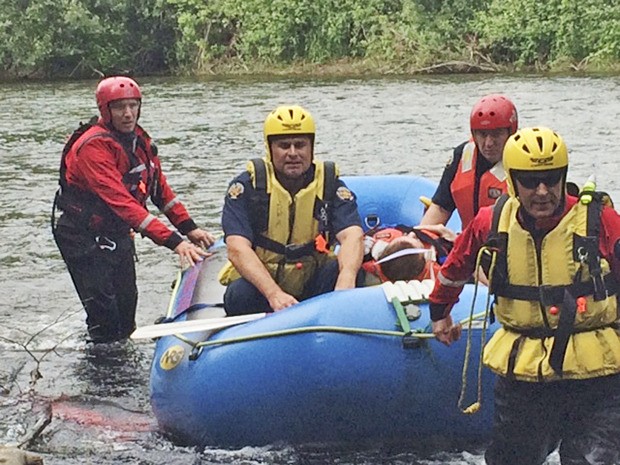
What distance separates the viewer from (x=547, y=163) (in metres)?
3.72

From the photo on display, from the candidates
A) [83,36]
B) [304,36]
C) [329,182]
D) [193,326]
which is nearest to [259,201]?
[329,182]

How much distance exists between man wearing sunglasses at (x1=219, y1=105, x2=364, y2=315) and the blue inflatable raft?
32 cm

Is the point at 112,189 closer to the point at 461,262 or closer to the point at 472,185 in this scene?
the point at 472,185

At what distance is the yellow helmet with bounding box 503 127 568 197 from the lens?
3.72 m

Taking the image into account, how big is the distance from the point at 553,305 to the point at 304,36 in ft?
92.0

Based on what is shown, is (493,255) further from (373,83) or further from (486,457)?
(373,83)

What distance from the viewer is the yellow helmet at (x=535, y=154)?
146 inches

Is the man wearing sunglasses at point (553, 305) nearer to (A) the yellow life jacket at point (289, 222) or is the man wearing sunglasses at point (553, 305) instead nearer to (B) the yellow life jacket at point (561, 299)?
(B) the yellow life jacket at point (561, 299)

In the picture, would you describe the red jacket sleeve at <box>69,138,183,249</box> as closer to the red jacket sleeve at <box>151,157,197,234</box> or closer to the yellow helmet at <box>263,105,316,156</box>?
the red jacket sleeve at <box>151,157,197,234</box>

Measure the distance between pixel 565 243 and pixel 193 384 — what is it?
1.93 m

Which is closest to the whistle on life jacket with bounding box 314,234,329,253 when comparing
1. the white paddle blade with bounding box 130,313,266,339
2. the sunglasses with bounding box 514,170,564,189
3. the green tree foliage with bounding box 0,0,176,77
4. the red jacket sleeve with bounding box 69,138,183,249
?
the white paddle blade with bounding box 130,313,266,339

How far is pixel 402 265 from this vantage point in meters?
5.38

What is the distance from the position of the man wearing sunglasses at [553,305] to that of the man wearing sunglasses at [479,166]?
1.49m

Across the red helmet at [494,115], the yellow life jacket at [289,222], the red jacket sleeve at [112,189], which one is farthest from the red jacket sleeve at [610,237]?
the red jacket sleeve at [112,189]
